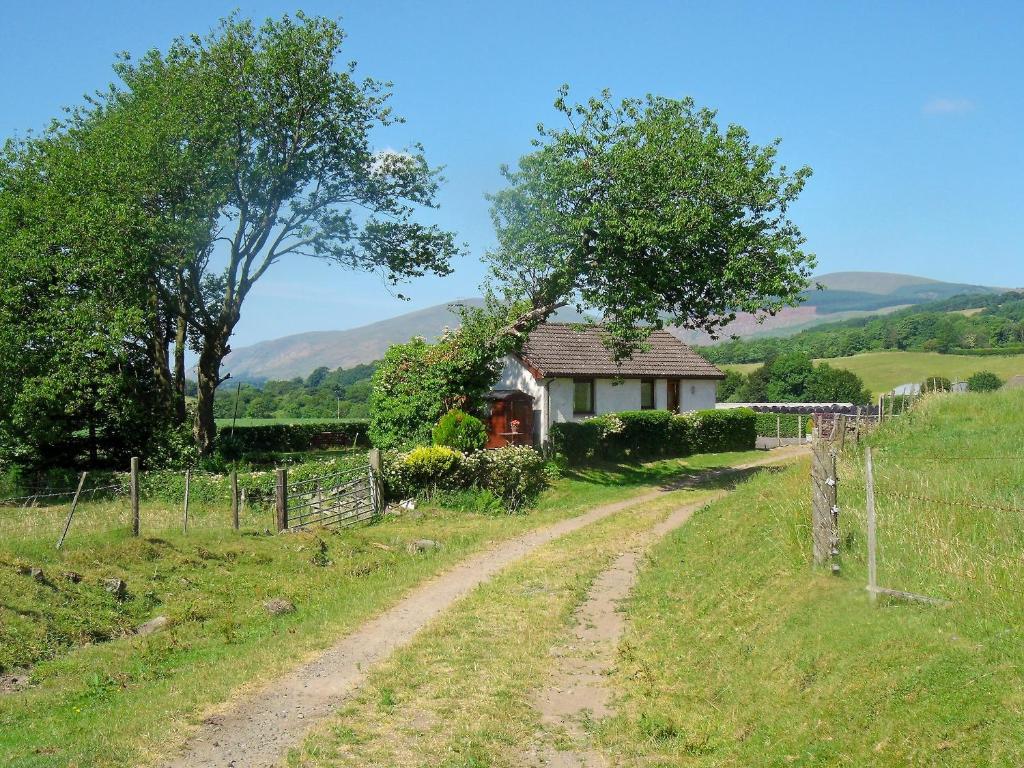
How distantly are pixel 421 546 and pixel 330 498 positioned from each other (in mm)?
3988

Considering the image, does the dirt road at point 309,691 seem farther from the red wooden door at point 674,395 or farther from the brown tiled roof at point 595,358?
the red wooden door at point 674,395

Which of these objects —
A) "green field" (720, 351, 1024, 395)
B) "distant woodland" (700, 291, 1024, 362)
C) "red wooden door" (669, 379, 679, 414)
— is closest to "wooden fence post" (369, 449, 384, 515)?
"red wooden door" (669, 379, 679, 414)

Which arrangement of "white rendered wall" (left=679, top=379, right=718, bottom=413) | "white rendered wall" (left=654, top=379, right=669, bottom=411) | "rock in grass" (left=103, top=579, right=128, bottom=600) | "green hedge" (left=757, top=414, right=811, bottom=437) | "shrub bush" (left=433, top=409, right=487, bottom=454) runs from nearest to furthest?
1. "rock in grass" (left=103, top=579, right=128, bottom=600)
2. "shrub bush" (left=433, top=409, right=487, bottom=454)
3. "white rendered wall" (left=654, top=379, right=669, bottom=411)
4. "white rendered wall" (left=679, top=379, right=718, bottom=413)
5. "green hedge" (left=757, top=414, right=811, bottom=437)

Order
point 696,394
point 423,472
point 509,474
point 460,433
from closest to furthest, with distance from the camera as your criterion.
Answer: point 423,472 < point 509,474 < point 460,433 < point 696,394

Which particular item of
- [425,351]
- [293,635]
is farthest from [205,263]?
[293,635]

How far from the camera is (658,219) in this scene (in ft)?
83.1

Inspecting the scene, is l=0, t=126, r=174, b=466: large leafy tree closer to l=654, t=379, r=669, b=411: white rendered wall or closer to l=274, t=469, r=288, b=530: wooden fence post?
l=274, t=469, r=288, b=530: wooden fence post

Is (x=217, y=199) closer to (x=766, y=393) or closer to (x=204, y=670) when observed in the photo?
(x=204, y=670)

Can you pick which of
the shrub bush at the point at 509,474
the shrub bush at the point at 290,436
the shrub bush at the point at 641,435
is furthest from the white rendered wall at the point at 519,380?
the shrub bush at the point at 509,474

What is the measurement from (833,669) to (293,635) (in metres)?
7.71

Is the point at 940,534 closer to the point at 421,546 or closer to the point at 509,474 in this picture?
the point at 421,546

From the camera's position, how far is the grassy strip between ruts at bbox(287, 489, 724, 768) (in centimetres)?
779

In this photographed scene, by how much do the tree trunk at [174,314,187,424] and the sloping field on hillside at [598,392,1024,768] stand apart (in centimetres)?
2543

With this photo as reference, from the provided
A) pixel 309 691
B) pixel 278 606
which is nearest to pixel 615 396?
pixel 278 606
